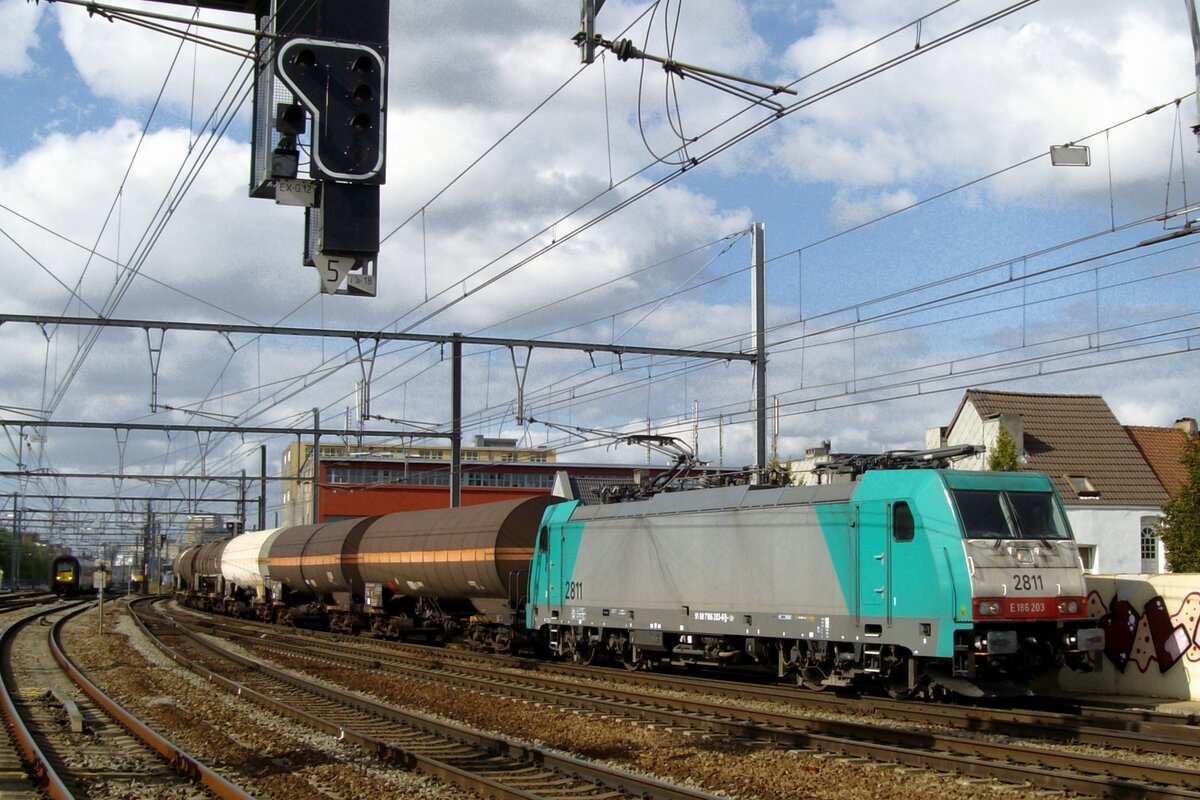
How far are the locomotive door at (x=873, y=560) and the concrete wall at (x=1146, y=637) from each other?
3.47 meters

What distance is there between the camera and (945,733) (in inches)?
585

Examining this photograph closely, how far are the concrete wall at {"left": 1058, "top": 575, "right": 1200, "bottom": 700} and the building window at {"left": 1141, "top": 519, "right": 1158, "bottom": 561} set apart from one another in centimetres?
2597

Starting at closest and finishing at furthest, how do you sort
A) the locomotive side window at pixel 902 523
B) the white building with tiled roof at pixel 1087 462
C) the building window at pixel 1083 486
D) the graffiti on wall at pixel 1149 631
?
the locomotive side window at pixel 902 523, the graffiti on wall at pixel 1149 631, the white building with tiled roof at pixel 1087 462, the building window at pixel 1083 486

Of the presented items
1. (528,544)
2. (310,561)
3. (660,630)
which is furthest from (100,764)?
(310,561)

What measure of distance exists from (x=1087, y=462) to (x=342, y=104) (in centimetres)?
4086

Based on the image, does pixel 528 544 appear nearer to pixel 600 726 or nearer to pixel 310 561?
pixel 600 726

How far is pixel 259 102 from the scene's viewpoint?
41.7ft

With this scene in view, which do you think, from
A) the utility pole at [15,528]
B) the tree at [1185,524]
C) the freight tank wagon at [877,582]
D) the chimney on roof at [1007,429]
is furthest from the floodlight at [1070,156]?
the utility pole at [15,528]

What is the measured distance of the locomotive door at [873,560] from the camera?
56.7 feet

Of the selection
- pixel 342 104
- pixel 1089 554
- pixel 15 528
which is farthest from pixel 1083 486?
pixel 15 528

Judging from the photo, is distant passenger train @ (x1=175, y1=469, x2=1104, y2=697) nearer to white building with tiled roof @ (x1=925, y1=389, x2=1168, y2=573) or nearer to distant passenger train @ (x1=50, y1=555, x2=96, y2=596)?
white building with tiled roof @ (x1=925, y1=389, x2=1168, y2=573)

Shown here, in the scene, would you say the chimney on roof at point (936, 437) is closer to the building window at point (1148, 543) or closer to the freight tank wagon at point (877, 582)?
the building window at point (1148, 543)

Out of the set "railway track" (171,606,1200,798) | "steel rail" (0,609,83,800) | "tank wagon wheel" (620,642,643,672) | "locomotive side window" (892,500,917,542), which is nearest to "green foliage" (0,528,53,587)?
"steel rail" (0,609,83,800)

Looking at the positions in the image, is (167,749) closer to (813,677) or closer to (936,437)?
(813,677)
